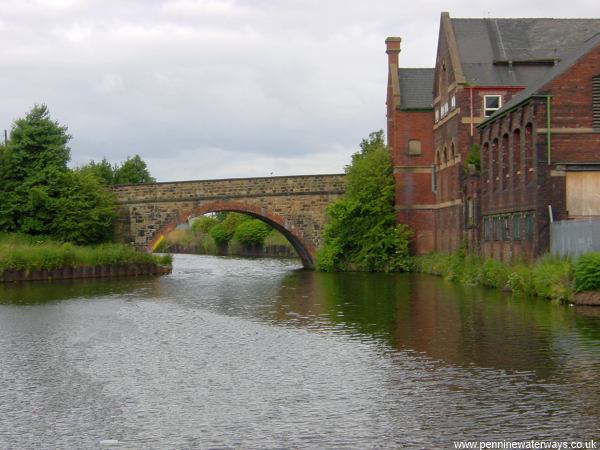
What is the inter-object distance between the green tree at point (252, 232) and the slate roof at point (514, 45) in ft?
153

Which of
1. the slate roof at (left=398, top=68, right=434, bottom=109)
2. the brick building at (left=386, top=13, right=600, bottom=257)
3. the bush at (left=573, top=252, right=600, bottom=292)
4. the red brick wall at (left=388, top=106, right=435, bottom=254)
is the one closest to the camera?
the bush at (left=573, top=252, right=600, bottom=292)

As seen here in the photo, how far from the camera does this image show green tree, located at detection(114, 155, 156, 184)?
83625 mm

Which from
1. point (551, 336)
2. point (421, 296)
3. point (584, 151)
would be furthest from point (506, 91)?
point (551, 336)

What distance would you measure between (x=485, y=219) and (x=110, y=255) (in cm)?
2051

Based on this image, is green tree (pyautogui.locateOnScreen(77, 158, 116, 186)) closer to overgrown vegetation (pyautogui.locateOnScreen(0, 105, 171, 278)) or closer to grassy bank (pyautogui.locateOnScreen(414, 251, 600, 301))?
overgrown vegetation (pyautogui.locateOnScreen(0, 105, 171, 278))

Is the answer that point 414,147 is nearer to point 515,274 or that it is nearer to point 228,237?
point 515,274

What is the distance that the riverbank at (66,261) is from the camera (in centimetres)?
4153

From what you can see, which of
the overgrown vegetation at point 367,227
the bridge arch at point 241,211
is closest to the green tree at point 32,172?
the bridge arch at point 241,211

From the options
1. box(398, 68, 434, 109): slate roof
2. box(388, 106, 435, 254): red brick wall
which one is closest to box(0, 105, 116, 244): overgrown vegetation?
box(388, 106, 435, 254): red brick wall

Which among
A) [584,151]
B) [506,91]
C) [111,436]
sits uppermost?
[506,91]

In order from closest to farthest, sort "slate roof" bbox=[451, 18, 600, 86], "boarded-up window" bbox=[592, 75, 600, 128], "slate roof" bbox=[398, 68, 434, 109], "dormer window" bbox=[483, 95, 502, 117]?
"boarded-up window" bbox=[592, 75, 600, 128] < "dormer window" bbox=[483, 95, 502, 117] < "slate roof" bbox=[451, 18, 600, 86] < "slate roof" bbox=[398, 68, 434, 109]

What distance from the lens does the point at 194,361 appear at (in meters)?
17.0

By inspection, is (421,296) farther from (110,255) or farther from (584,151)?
(110,255)

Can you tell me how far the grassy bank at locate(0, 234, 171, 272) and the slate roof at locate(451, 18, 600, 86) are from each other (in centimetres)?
2081
